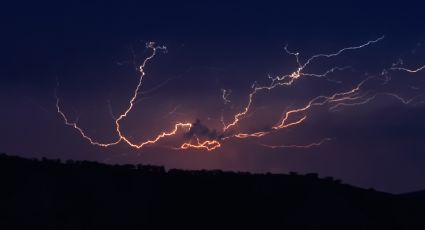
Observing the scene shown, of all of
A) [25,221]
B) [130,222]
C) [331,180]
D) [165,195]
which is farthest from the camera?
[331,180]

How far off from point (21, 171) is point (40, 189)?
163 centimetres

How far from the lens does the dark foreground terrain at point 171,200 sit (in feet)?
99.8

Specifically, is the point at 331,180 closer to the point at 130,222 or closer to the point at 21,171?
the point at 130,222

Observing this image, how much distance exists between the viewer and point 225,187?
34.2 m

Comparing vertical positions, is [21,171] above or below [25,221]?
above

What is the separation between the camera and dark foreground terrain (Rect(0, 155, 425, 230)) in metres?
30.4

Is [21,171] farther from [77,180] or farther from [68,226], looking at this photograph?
[68,226]

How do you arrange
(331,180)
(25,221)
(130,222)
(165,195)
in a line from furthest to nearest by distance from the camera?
(331,180)
(165,195)
(130,222)
(25,221)

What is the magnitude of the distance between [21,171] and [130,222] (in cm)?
505

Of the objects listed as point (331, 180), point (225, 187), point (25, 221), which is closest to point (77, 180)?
point (25, 221)

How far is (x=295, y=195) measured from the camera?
113 ft

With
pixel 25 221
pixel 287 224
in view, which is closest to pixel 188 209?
pixel 287 224

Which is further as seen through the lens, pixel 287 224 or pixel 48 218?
pixel 287 224

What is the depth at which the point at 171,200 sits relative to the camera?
108 ft
